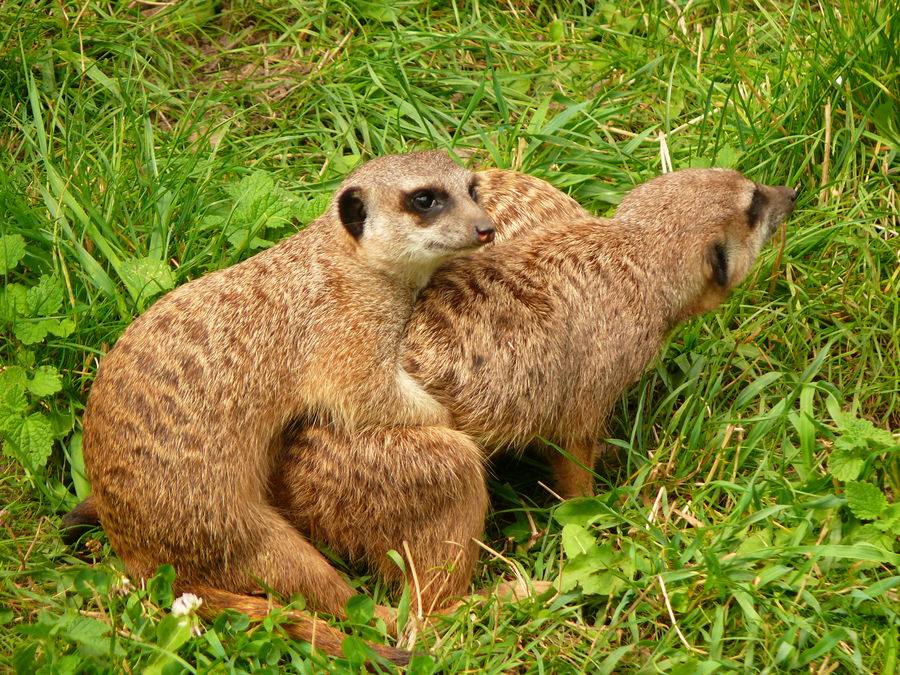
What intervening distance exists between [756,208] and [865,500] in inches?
51.3

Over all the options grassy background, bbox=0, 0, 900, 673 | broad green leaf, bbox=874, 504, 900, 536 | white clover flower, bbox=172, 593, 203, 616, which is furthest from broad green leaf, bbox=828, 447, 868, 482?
white clover flower, bbox=172, 593, 203, 616

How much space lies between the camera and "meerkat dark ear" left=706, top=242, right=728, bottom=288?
4.45 meters

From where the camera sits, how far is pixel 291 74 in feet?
19.1

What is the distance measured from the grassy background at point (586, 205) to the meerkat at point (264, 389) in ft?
0.76

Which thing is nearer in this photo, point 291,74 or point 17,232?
point 17,232

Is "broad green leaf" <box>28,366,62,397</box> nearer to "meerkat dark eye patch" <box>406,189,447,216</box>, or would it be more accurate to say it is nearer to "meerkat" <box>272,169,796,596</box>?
"meerkat" <box>272,169,796,596</box>

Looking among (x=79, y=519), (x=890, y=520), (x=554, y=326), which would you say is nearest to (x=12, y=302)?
(x=79, y=519)

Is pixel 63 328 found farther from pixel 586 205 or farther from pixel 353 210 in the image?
pixel 586 205

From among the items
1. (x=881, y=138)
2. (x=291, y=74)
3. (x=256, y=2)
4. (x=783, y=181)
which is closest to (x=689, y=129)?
(x=783, y=181)

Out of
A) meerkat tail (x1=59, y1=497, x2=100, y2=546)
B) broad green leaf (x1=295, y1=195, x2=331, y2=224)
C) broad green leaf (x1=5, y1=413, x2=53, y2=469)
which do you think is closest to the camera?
meerkat tail (x1=59, y1=497, x2=100, y2=546)

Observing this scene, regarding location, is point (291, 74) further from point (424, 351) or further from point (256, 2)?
point (424, 351)

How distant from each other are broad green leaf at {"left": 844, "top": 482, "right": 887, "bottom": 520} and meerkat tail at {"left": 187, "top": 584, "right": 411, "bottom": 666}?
1.67 metres

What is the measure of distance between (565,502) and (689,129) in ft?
7.58

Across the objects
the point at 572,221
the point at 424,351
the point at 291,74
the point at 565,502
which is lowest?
the point at 565,502
